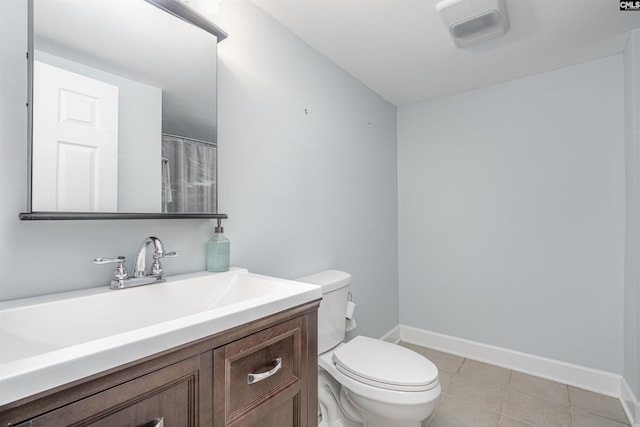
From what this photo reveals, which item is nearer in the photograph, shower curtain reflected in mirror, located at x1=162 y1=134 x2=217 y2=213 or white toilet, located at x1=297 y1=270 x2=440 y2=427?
shower curtain reflected in mirror, located at x1=162 y1=134 x2=217 y2=213

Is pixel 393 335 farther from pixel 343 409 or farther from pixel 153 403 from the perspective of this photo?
pixel 153 403

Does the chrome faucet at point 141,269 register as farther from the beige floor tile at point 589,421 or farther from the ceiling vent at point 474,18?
the beige floor tile at point 589,421

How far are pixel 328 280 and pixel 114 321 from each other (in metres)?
1.07

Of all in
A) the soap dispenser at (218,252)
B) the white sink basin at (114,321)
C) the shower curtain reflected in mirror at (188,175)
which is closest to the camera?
the white sink basin at (114,321)

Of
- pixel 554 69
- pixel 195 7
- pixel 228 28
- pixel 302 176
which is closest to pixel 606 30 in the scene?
pixel 554 69

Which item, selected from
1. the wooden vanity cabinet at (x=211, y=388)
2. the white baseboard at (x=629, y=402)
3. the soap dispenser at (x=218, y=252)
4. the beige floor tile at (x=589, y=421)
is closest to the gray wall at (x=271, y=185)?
the soap dispenser at (x=218, y=252)

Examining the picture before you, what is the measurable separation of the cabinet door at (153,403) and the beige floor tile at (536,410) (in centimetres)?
196

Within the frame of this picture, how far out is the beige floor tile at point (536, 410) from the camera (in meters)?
1.77

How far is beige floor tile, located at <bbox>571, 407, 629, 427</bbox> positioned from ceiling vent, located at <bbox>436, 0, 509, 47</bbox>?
90.1 inches

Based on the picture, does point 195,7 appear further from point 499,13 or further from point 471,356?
point 471,356

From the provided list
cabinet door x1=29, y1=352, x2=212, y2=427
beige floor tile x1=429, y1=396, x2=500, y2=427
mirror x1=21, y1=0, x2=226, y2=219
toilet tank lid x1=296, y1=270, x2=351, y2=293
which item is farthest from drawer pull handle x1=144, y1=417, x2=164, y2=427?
beige floor tile x1=429, y1=396, x2=500, y2=427

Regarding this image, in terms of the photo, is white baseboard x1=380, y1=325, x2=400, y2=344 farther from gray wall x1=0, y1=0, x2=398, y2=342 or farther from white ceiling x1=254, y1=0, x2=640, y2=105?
white ceiling x1=254, y1=0, x2=640, y2=105

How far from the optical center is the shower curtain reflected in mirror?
1183 millimetres

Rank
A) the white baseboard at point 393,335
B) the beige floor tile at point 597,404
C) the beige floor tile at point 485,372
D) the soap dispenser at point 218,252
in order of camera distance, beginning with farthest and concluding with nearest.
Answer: the white baseboard at point 393,335 < the beige floor tile at point 485,372 < the beige floor tile at point 597,404 < the soap dispenser at point 218,252
